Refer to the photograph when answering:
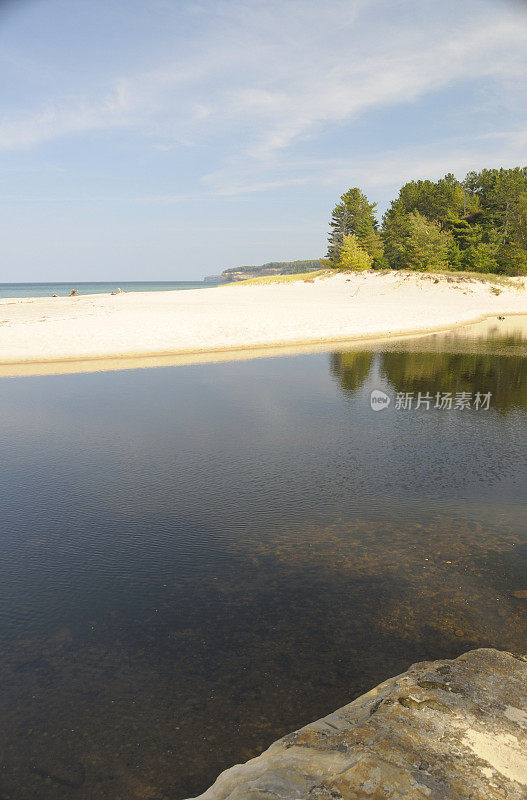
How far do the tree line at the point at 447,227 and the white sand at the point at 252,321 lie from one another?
38.5 ft

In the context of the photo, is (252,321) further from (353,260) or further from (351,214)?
(351,214)

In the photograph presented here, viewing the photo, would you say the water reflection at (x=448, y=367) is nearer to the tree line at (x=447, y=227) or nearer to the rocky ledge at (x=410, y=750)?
the rocky ledge at (x=410, y=750)

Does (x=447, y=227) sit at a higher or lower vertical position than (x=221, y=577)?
higher

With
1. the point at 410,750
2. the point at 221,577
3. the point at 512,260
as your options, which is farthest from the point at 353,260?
the point at 410,750

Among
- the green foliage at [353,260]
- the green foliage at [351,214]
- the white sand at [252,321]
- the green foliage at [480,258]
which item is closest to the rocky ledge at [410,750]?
the white sand at [252,321]

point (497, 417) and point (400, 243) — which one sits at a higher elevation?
point (400, 243)

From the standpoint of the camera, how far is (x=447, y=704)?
134 inches

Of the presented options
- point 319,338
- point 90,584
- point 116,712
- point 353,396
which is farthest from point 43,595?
point 319,338

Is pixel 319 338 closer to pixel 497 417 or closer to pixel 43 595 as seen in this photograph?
pixel 497 417

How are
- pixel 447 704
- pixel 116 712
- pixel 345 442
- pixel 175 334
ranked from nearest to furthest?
pixel 447 704, pixel 116 712, pixel 345 442, pixel 175 334

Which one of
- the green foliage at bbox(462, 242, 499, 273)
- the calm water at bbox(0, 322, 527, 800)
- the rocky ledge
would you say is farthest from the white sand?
the rocky ledge

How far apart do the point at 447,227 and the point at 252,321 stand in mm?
60561

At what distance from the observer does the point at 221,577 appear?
20.2 ft

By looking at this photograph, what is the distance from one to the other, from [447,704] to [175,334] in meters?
25.7
